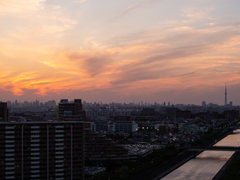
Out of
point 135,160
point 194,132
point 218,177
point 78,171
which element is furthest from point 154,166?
point 194,132

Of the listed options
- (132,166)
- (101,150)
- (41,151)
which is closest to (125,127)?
(101,150)

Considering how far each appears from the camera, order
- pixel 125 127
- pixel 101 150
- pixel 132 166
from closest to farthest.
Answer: pixel 132 166 < pixel 101 150 < pixel 125 127

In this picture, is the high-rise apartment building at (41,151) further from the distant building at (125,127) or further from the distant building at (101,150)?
the distant building at (125,127)

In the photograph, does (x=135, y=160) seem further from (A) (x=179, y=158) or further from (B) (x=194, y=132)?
(B) (x=194, y=132)

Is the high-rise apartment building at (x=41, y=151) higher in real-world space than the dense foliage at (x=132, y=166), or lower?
higher

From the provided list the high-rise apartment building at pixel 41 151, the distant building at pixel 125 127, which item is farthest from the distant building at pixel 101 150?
the distant building at pixel 125 127

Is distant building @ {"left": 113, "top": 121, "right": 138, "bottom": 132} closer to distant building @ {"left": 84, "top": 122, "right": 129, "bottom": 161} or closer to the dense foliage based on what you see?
the dense foliage

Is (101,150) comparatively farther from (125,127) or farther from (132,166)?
(125,127)

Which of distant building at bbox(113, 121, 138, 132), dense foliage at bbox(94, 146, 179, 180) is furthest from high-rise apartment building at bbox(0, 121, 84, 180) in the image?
distant building at bbox(113, 121, 138, 132)

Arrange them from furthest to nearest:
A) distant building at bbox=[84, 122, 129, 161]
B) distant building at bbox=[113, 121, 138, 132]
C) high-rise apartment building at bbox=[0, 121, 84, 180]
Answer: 1. distant building at bbox=[113, 121, 138, 132]
2. distant building at bbox=[84, 122, 129, 161]
3. high-rise apartment building at bbox=[0, 121, 84, 180]
